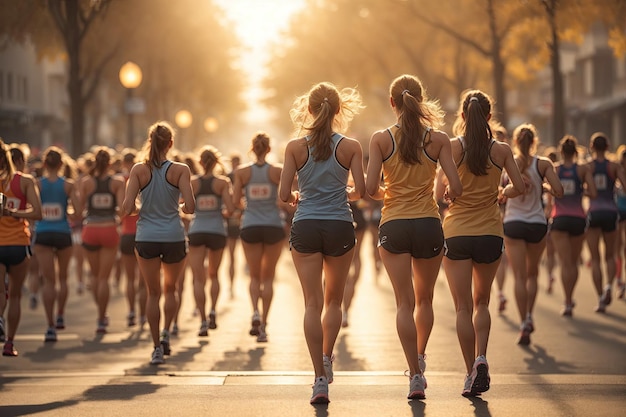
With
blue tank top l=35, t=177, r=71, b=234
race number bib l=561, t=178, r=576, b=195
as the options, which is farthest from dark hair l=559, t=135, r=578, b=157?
blue tank top l=35, t=177, r=71, b=234

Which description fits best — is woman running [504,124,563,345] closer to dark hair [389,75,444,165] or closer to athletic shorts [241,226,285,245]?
athletic shorts [241,226,285,245]

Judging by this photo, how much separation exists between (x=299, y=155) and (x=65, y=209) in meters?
5.29

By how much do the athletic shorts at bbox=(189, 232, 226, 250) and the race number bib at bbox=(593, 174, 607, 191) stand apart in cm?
466

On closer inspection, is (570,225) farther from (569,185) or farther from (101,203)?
(101,203)

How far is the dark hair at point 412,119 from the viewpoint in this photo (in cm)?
841

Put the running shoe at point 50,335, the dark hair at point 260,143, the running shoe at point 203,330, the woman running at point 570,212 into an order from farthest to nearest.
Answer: the woman running at point 570,212, the running shoe at point 203,330, the running shoe at point 50,335, the dark hair at point 260,143

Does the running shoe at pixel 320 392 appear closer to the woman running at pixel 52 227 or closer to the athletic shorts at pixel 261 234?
the athletic shorts at pixel 261 234

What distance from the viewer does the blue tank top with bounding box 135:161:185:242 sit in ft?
35.4

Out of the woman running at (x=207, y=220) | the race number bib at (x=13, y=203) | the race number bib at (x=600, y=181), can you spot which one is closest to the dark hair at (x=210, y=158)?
the woman running at (x=207, y=220)

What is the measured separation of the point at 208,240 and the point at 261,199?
931mm

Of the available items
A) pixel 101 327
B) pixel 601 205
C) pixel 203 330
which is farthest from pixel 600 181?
pixel 101 327

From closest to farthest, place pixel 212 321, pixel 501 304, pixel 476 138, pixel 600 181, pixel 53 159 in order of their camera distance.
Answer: pixel 476 138 < pixel 53 159 < pixel 212 321 < pixel 600 181 < pixel 501 304

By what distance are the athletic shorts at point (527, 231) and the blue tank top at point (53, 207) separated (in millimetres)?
4462

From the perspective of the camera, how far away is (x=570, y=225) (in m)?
14.4
